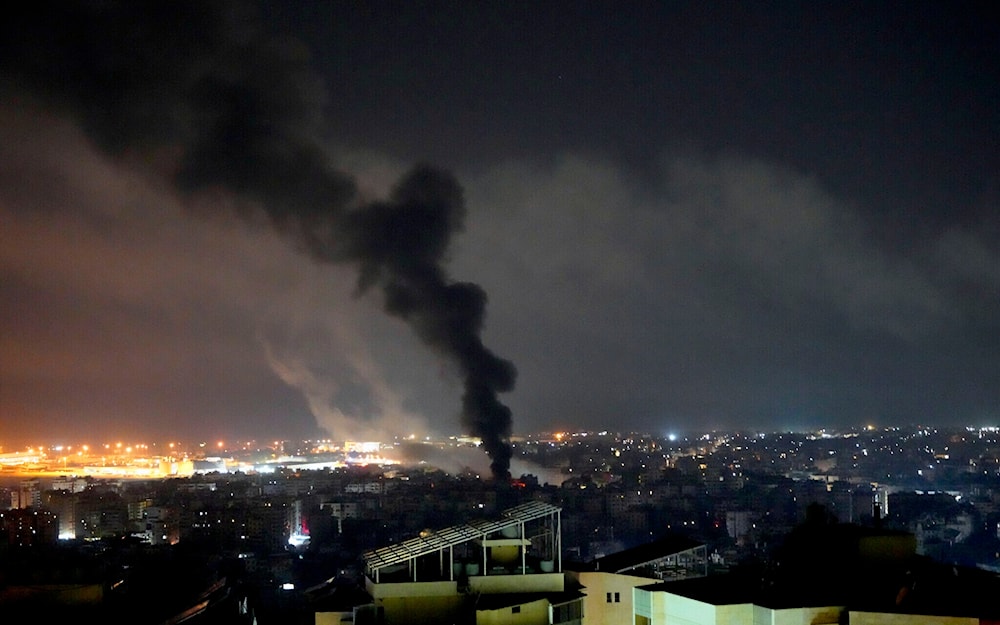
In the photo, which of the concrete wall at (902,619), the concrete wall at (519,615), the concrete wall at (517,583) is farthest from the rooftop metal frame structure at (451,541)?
the concrete wall at (902,619)

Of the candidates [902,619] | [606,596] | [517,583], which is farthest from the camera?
[606,596]

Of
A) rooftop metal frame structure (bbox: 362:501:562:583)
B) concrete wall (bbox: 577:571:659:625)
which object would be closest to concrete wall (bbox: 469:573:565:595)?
rooftop metal frame structure (bbox: 362:501:562:583)

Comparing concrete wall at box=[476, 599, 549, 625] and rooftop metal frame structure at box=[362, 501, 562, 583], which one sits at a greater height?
rooftop metal frame structure at box=[362, 501, 562, 583]

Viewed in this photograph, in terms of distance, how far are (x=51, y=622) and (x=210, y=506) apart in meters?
26.8

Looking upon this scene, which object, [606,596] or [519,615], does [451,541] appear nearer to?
[519,615]

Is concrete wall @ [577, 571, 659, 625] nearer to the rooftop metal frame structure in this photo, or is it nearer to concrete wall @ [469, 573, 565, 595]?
the rooftop metal frame structure

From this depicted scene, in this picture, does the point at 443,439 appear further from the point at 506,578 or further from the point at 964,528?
the point at 506,578

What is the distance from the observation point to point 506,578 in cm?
1144

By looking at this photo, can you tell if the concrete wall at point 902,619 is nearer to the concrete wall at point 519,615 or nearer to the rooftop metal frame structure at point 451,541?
the concrete wall at point 519,615

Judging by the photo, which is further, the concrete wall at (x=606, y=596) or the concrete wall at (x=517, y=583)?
the concrete wall at (x=606, y=596)

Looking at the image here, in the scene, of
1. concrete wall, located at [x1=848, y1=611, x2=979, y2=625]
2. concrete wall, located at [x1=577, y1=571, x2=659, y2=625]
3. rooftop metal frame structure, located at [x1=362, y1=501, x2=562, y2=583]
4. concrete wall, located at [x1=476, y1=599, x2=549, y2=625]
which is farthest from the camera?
concrete wall, located at [x1=577, y1=571, x2=659, y2=625]

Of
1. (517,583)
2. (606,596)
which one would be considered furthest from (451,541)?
(606,596)

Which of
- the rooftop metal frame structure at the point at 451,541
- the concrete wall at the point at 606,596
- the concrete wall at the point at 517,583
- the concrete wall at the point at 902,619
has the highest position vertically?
the rooftop metal frame structure at the point at 451,541

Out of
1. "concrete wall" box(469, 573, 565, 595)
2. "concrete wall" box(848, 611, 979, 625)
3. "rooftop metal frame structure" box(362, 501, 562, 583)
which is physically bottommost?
"concrete wall" box(469, 573, 565, 595)
